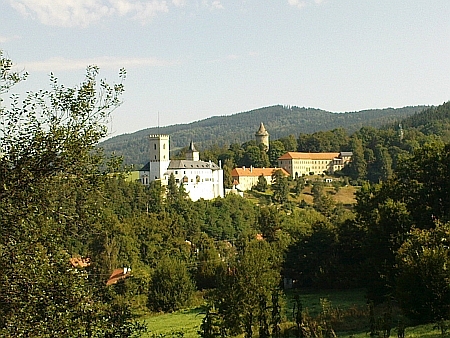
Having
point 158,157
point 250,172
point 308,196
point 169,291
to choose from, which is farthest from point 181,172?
point 169,291

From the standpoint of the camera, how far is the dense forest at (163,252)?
7727mm

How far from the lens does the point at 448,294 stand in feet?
52.3

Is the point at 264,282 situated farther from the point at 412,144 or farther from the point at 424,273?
the point at 412,144

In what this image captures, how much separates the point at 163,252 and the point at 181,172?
98.7 feet

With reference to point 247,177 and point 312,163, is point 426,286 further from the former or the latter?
point 312,163

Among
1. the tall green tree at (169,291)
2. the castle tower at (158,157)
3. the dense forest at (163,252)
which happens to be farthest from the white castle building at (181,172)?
the tall green tree at (169,291)

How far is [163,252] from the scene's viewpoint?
5497cm

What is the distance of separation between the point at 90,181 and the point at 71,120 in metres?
0.90

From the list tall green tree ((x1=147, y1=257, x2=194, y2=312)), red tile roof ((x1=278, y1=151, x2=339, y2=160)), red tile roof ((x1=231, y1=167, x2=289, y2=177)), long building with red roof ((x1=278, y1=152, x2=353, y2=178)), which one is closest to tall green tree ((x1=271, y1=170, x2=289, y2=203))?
red tile roof ((x1=231, y1=167, x2=289, y2=177))

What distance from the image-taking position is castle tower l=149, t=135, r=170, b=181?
84.3m

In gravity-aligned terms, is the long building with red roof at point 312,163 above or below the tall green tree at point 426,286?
above

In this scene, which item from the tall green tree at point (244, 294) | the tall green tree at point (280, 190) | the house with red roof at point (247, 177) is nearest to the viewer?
the tall green tree at point (244, 294)

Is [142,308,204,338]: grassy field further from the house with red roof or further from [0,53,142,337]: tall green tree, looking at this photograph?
the house with red roof

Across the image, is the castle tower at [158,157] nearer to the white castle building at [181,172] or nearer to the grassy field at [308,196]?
the white castle building at [181,172]
